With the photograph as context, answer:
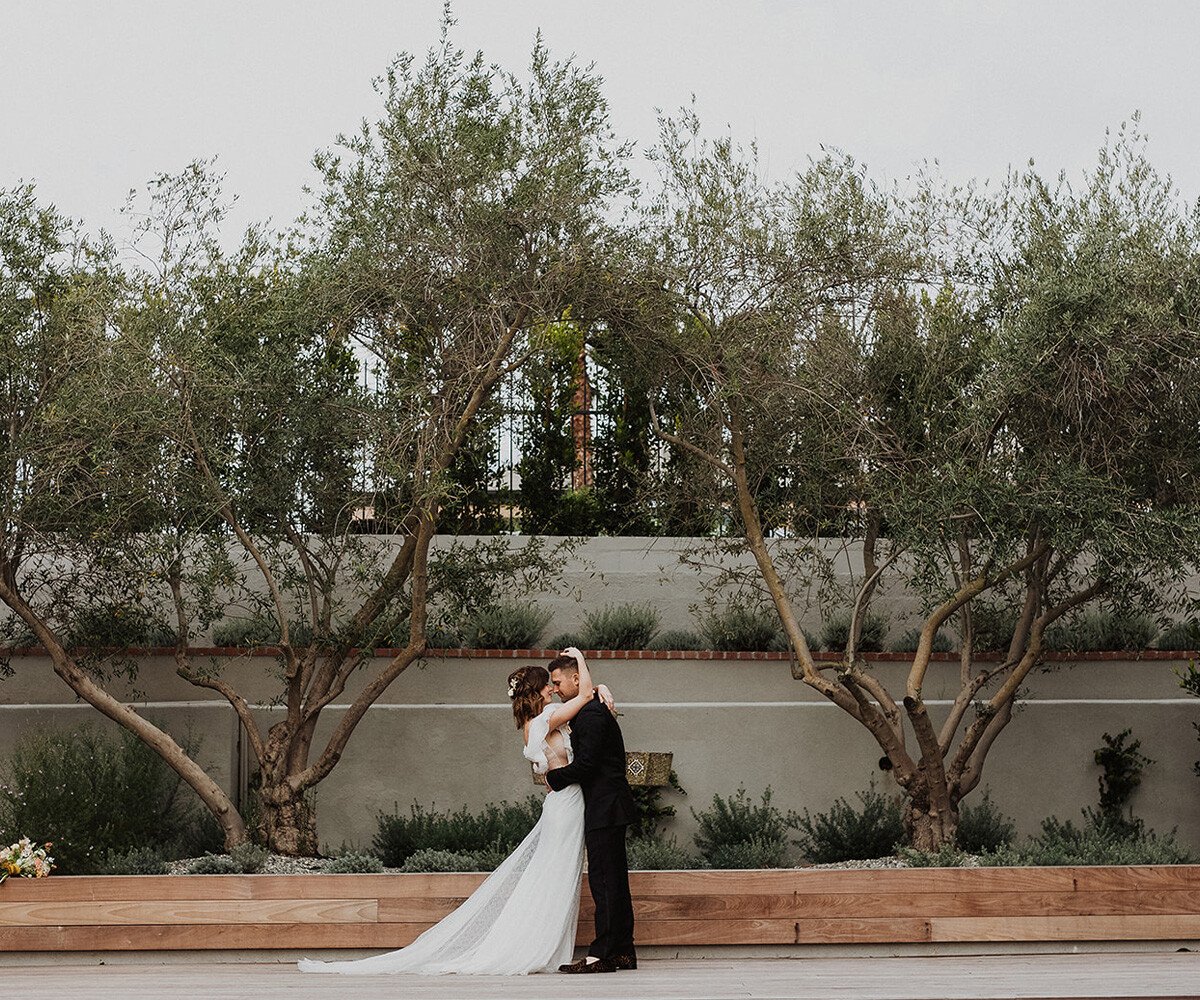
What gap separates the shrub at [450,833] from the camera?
9.03 m

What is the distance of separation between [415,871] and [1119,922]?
14.4 feet

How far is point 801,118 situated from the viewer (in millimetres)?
10305

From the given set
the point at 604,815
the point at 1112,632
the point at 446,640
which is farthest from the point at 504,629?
the point at 1112,632

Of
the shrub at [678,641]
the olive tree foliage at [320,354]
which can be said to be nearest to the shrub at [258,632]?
the olive tree foliage at [320,354]

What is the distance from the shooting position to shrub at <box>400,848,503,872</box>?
26.5ft

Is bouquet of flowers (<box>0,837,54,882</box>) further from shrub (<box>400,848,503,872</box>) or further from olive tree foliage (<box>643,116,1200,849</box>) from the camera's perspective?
olive tree foliage (<box>643,116,1200,849</box>)

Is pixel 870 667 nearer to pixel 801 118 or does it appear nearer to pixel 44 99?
pixel 801 118

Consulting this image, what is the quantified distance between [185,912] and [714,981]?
10.3ft

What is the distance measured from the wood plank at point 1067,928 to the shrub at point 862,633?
140 inches

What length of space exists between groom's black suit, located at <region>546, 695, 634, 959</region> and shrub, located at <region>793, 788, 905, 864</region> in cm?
275

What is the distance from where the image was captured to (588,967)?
6719 mm

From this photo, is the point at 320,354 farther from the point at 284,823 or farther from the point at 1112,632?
the point at 1112,632

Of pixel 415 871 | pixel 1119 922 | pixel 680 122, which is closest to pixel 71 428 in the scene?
pixel 415 871

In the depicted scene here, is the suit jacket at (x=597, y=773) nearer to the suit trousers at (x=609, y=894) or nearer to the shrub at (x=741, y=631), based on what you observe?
the suit trousers at (x=609, y=894)
